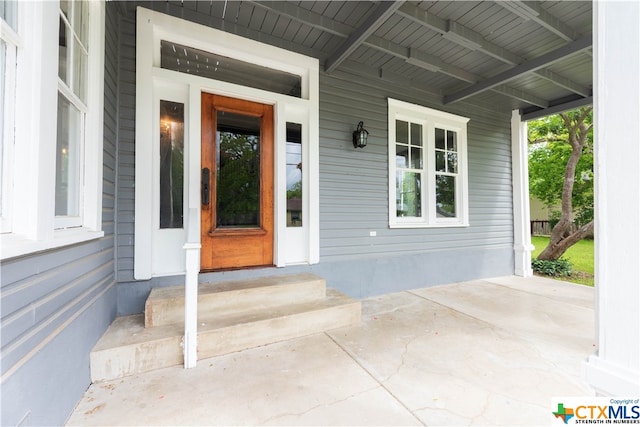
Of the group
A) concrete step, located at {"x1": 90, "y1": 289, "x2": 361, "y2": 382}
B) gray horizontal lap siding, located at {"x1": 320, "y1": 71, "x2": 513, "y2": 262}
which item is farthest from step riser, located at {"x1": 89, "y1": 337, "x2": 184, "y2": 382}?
gray horizontal lap siding, located at {"x1": 320, "y1": 71, "x2": 513, "y2": 262}

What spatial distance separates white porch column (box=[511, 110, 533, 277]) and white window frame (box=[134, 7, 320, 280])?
4238mm

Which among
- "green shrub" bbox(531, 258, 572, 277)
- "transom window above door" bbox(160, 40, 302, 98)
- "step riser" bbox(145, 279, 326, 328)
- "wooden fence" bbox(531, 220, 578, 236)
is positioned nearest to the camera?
"step riser" bbox(145, 279, 326, 328)

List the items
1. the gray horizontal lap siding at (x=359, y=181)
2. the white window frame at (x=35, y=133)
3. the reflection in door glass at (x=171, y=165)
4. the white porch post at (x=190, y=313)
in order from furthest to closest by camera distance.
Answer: the gray horizontal lap siding at (x=359, y=181) < the reflection in door glass at (x=171, y=165) < the white porch post at (x=190, y=313) < the white window frame at (x=35, y=133)

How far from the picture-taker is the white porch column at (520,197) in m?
5.26

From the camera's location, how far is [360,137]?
3.67m

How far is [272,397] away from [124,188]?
2.23 m

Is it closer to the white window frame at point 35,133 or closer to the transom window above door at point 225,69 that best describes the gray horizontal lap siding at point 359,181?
the transom window above door at point 225,69

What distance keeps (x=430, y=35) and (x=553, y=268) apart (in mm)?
5324

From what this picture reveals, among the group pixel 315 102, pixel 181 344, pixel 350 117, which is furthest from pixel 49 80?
pixel 350 117

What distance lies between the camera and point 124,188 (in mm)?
2568

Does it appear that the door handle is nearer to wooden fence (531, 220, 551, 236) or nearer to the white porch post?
the white porch post

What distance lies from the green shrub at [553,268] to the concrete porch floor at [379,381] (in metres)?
3.24

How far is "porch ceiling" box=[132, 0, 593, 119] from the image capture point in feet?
9.14

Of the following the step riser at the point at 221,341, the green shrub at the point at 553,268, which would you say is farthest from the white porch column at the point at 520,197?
the step riser at the point at 221,341
